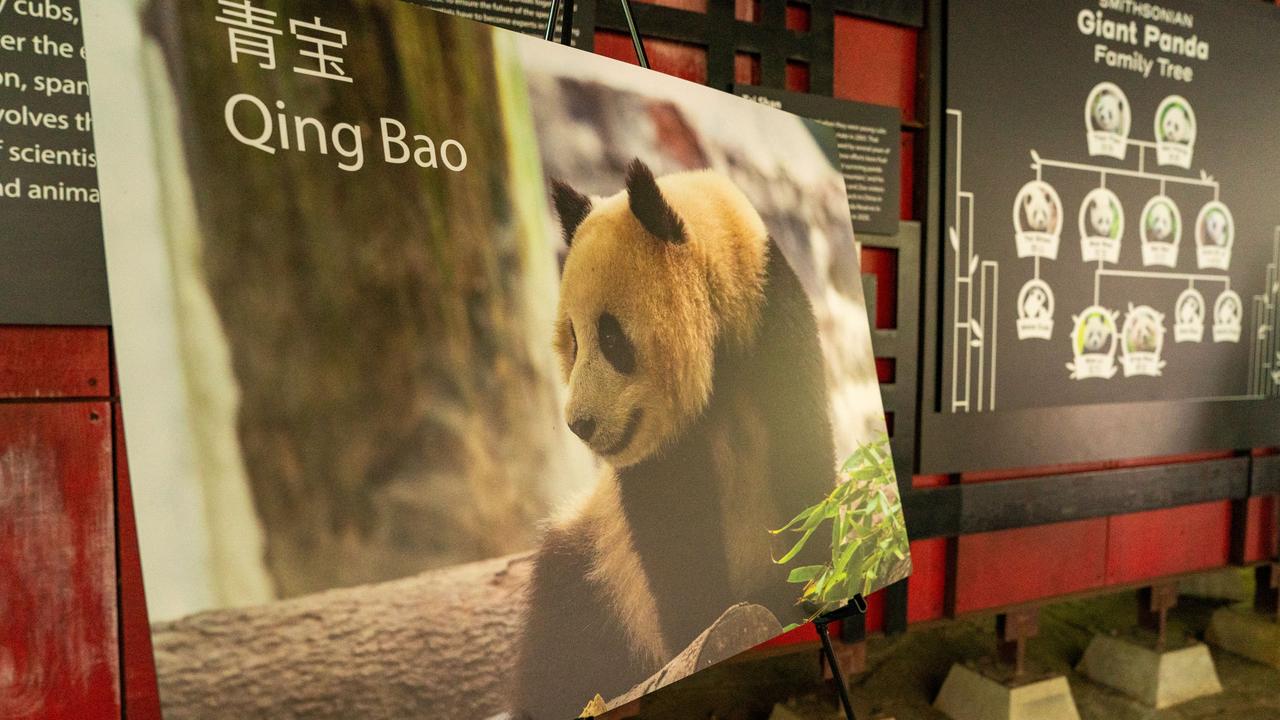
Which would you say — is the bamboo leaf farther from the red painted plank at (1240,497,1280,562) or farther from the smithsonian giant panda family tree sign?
the red painted plank at (1240,497,1280,562)

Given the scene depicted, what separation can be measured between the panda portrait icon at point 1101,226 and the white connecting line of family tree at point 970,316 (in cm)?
38

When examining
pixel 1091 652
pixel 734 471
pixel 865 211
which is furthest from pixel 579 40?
pixel 1091 652

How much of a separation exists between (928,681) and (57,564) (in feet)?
7.97

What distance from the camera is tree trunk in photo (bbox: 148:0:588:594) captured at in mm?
628

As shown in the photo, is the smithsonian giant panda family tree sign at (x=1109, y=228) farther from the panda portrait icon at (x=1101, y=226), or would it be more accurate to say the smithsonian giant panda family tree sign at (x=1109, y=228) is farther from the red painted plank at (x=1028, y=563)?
the red painted plank at (x=1028, y=563)

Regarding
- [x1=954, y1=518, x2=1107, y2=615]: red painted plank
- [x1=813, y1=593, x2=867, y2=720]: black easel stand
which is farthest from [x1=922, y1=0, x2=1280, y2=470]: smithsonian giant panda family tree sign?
[x1=813, y1=593, x2=867, y2=720]: black easel stand

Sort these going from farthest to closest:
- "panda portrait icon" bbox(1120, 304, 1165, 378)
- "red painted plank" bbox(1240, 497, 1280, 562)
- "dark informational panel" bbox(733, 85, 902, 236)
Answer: "red painted plank" bbox(1240, 497, 1280, 562), "panda portrait icon" bbox(1120, 304, 1165, 378), "dark informational panel" bbox(733, 85, 902, 236)

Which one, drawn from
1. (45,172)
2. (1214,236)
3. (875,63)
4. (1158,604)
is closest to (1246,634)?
(1158,604)

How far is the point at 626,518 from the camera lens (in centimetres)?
88

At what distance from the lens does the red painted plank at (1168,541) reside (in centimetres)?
252

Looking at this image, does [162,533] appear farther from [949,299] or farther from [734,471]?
[949,299]

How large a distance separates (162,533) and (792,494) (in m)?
0.81

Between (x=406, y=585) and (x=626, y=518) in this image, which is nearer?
(x=406, y=585)

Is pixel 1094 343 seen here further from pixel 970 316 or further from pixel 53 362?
pixel 53 362
